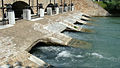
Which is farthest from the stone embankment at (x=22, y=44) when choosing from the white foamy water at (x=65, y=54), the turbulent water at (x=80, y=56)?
the white foamy water at (x=65, y=54)

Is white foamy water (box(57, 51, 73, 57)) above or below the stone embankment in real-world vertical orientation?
below

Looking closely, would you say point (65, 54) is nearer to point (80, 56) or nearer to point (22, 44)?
point (80, 56)

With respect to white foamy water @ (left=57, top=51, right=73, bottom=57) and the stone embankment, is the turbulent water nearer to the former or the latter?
white foamy water @ (left=57, top=51, right=73, bottom=57)

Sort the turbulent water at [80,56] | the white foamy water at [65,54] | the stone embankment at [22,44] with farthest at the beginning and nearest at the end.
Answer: the white foamy water at [65,54]
the turbulent water at [80,56]
the stone embankment at [22,44]

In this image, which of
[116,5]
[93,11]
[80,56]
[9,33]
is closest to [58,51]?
[80,56]

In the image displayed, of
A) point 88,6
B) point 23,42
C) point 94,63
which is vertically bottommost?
point 94,63

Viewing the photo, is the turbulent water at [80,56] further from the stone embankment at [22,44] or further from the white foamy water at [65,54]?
the stone embankment at [22,44]

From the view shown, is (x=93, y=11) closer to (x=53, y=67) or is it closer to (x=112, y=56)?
(x=112, y=56)

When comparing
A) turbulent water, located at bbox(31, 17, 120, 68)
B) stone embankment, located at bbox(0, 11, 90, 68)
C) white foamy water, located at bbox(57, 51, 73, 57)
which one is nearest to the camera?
stone embankment, located at bbox(0, 11, 90, 68)

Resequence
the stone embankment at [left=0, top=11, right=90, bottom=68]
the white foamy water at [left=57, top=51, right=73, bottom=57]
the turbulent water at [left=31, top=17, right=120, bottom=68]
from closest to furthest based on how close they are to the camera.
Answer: the stone embankment at [left=0, top=11, right=90, bottom=68] → the turbulent water at [left=31, top=17, right=120, bottom=68] → the white foamy water at [left=57, top=51, right=73, bottom=57]

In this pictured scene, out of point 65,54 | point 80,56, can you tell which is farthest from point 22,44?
point 80,56

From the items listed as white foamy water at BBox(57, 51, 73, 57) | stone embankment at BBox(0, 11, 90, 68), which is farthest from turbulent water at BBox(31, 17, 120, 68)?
stone embankment at BBox(0, 11, 90, 68)

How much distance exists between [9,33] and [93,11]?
89.1 feet

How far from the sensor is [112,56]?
8.19 metres
